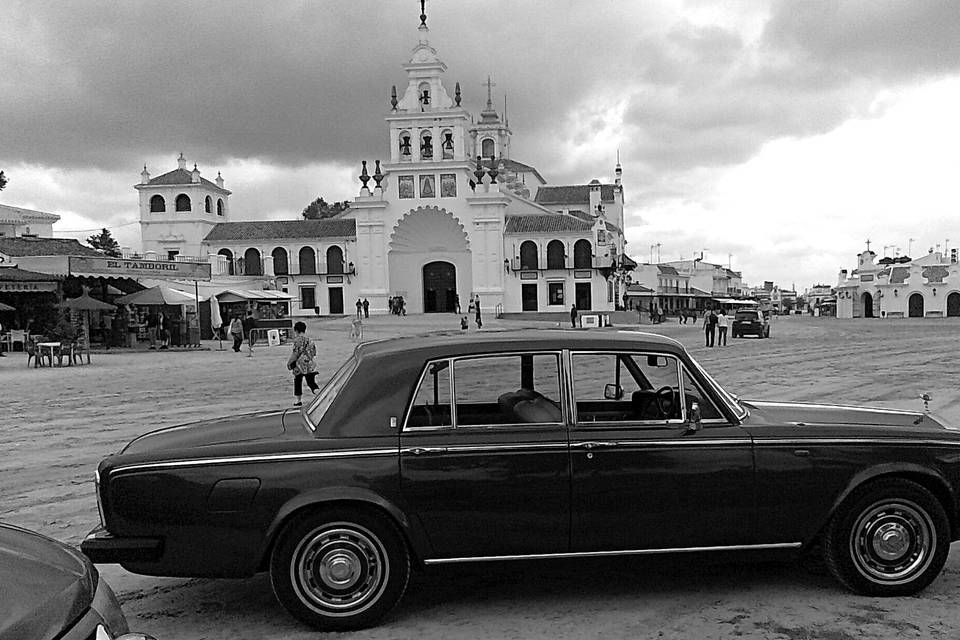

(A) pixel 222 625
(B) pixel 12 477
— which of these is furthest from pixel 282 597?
(B) pixel 12 477

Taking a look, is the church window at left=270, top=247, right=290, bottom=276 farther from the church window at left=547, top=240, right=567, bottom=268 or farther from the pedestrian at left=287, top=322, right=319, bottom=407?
the pedestrian at left=287, top=322, right=319, bottom=407

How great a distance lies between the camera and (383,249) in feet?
207

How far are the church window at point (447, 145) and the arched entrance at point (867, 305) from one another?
47589mm

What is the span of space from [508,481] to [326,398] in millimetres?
1223

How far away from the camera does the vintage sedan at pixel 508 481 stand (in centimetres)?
424

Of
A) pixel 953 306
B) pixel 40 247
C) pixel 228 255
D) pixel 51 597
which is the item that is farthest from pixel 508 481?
pixel 953 306

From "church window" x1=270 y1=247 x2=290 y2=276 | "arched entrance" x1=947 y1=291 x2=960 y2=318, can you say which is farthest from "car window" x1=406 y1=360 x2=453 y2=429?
"arched entrance" x1=947 y1=291 x2=960 y2=318

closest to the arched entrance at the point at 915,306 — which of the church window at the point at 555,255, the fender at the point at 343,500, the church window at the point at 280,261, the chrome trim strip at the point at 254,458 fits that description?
the church window at the point at 555,255

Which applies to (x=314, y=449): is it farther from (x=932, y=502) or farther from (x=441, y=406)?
(x=932, y=502)

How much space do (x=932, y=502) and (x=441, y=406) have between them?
9.26ft

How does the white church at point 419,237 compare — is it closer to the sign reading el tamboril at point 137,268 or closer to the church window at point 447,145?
the church window at point 447,145

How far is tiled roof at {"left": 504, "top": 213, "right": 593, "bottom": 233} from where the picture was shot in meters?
61.3

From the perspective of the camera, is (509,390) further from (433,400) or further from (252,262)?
(252,262)

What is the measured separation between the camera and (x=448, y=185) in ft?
205
